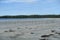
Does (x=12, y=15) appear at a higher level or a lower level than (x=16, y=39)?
higher

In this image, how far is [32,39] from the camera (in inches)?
100

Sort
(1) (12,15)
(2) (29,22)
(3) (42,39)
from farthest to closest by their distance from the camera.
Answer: (2) (29,22) < (1) (12,15) < (3) (42,39)

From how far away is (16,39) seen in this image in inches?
99.7

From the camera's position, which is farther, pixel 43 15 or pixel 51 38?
pixel 43 15

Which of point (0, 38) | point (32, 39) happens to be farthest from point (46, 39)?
point (0, 38)

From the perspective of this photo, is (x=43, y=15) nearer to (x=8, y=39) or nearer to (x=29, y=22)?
(x=8, y=39)

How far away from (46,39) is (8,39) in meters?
0.62

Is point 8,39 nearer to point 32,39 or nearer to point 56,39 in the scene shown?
point 32,39

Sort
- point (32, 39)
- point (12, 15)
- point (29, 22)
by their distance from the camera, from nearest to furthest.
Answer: point (32, 39)
point (12, 15)
point (29, 22)

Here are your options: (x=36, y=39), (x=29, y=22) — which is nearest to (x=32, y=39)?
(x=36, y=39)

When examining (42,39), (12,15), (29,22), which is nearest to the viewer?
(42,39)

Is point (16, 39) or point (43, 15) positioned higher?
point (43, 15)

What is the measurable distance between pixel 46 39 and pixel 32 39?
242 millimetres

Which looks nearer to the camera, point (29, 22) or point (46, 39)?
point (46, 39)
